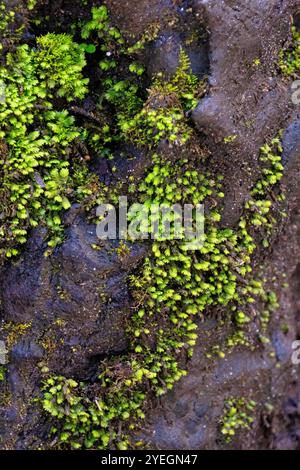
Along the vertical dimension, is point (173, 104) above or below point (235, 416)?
above

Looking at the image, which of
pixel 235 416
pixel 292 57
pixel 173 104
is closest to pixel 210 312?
pixel 235 416

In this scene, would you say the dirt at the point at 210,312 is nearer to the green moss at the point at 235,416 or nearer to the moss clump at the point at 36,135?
the green moss at the point at 235,416

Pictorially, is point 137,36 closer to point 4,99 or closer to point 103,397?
point 4,99

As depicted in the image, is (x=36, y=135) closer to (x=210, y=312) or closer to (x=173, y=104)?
(x=173, y=104)

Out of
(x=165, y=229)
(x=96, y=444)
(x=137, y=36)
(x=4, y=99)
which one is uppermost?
(x=137, y=36)

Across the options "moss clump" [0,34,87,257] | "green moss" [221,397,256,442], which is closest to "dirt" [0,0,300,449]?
"green moss" [221,397,256,442]

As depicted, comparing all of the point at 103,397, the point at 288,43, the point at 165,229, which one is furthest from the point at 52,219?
the point at 288,43

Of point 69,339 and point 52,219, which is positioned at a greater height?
point 52,219

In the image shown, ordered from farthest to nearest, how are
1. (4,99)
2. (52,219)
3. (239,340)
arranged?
(239,340), (52,219), (4,99)
